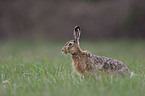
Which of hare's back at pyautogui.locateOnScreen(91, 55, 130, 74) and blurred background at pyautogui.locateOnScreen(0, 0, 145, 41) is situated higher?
blurred background at pyautogui.locateOnScreen(0, 0, 145, 41)

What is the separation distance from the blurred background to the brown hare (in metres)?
14.6

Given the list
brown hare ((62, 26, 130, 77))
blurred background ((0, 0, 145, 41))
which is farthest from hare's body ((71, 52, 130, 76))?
blurred background ((0, 0, 145, 41))

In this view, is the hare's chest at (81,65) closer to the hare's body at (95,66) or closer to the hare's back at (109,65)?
the hare's body at (95,66)

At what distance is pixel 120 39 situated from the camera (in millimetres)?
19828

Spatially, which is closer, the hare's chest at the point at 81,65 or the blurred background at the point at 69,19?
the hare's chest at the point at 81,65

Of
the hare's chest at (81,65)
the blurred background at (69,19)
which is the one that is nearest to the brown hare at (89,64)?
the hare's chest at (81,65)

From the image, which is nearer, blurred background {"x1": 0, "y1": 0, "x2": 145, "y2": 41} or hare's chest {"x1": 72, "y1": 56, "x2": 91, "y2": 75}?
hare's chest {"x1": 72, "y1": 56, "x2": 91, "y2": 75}

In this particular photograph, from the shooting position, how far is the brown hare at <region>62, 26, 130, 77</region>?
211 inches

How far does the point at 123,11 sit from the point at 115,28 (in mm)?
1601

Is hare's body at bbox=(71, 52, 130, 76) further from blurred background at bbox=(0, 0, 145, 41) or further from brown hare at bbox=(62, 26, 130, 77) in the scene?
blurred background at bbox=(0, 0, 145, 41)

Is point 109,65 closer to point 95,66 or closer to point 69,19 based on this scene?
point 95,66

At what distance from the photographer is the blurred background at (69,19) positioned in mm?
19688

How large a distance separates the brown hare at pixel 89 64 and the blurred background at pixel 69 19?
14613mm

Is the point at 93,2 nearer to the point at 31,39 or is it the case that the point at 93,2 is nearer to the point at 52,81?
the point at 31,39
